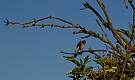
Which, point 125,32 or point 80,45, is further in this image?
point 80,45

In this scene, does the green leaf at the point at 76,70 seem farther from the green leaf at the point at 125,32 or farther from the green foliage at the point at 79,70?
the green leaf at the point at 125,32

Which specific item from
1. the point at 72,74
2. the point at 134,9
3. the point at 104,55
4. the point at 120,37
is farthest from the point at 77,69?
the point at 134,9

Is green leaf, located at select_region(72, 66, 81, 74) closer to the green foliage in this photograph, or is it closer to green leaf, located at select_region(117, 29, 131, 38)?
the green foliage

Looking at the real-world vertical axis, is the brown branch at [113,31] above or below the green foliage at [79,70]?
above

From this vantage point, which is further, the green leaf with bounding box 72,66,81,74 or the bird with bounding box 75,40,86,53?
the bird with bounding box 75,40,86,53

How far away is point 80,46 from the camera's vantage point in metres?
3.62

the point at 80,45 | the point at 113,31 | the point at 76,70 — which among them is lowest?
the point at 76,70

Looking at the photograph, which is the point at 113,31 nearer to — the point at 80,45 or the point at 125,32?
the point at 125,32

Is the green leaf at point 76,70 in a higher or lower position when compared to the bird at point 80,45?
lower

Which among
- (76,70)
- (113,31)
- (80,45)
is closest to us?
(76,70)

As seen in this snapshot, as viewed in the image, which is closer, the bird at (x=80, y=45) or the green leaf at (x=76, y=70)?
the green leaf at (x=76, y=70)

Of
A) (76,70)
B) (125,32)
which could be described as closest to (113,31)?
(125,32)

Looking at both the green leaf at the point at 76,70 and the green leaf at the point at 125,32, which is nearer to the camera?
Answer: the green leaf at the point at 76,70

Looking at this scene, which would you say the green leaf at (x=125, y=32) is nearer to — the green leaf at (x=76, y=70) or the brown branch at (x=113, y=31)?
the brown branch at (x=113, y=31)
